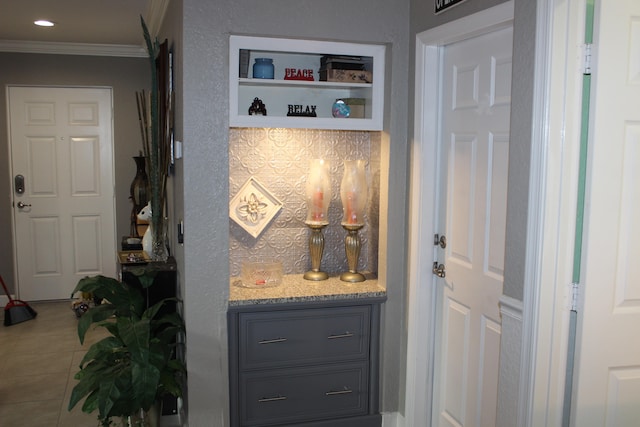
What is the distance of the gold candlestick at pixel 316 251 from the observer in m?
3.36

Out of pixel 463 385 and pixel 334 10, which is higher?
pixel 334 10

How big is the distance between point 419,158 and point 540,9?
1032 millimetres

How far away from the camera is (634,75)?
2.15m

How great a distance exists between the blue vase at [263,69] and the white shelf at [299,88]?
42 mm

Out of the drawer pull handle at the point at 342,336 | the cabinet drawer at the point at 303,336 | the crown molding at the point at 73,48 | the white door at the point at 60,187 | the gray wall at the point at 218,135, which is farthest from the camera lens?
the white door at the point at 60,187

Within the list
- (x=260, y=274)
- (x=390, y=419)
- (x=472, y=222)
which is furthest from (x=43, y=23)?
(x=390, y=419)

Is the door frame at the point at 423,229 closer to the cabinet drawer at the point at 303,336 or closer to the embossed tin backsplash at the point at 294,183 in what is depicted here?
the cabinet drawer at the point at 303,336

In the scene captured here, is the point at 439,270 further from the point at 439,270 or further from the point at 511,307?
the point at 511,307

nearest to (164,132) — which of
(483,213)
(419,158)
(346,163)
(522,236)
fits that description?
(346,163)

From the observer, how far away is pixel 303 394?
10.5 feet

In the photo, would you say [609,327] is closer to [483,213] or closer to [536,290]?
[536,290]

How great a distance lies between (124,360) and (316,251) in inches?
43.7

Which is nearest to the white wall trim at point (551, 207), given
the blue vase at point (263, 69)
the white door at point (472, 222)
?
the white door at point (472, 222)

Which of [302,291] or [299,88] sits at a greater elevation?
[299,88]
